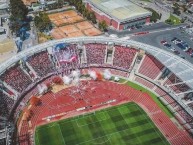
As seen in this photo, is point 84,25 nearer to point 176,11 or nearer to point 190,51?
point 190,51

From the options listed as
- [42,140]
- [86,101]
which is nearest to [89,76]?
[86,101]

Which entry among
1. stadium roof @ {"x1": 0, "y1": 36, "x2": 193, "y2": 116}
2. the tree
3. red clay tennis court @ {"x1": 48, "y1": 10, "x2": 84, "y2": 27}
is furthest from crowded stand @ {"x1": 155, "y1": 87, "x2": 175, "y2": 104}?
the tree

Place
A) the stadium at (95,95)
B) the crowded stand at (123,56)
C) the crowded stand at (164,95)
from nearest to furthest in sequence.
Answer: the stadium at (95,95) < the crowded stand at (164,95) < the crowded stand at (123,56)

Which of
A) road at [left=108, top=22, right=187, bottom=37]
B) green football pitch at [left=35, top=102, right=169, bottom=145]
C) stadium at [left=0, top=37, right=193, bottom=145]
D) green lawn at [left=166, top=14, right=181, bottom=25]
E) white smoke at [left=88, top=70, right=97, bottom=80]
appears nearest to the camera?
green football pitch at [left=35, top=102, right=169, bottom=145]

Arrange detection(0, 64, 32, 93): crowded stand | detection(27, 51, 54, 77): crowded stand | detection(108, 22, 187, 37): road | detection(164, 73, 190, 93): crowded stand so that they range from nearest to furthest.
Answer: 1. detection(0, 64, 32, 93): crowded stand
2. detection(164, 73, 190, 93): crowded stand
3. detection(27, 51, 54, 77): crowded stand
4. detection(108, 22, 187, 37): road

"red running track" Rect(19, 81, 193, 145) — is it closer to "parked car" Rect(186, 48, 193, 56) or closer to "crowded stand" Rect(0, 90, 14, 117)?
"crowded stand" Rect(0, 90, 14, 117)

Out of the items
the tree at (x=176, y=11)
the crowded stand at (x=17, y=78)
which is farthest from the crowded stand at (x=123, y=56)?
the tree at (x=176, y=11)

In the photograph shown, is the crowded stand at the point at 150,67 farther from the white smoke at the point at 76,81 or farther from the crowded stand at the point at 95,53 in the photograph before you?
the white smoke at the point at 76,81
